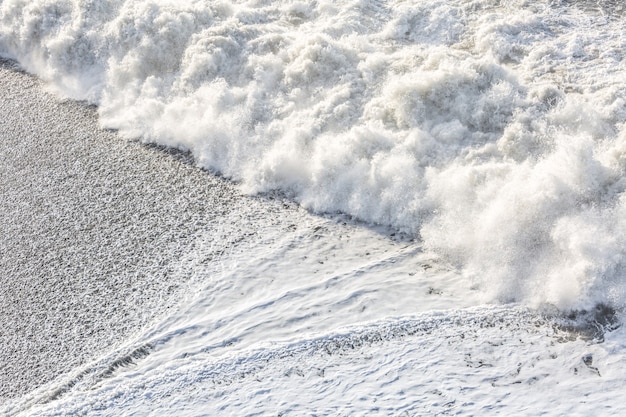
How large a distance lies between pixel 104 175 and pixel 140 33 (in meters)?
2.56

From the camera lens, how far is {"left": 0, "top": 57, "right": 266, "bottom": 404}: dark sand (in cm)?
571

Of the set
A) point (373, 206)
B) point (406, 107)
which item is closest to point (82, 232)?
point (373, 206)

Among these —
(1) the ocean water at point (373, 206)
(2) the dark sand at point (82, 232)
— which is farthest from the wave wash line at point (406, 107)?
(2) the dark sand at point (82, 232)

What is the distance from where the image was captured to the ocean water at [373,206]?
16.7ft

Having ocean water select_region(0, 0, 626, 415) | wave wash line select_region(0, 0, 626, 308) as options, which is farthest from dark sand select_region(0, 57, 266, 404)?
wave wash line select_region(0, 0, 626, 308)

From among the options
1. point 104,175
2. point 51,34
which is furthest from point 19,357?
point 51,34

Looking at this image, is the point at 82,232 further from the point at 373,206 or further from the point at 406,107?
the point at 406,107

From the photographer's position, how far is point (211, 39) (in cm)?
852

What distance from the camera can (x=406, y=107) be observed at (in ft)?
23.2

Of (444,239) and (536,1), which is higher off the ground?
(536,1)

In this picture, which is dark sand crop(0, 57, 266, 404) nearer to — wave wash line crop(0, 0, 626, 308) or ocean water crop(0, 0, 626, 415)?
ocean water crop(0, 0, 626, 415)

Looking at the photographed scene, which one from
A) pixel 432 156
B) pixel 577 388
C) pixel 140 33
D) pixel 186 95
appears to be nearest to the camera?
pixel 577 388

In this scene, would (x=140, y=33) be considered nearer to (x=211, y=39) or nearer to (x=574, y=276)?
(x=211, y=39)

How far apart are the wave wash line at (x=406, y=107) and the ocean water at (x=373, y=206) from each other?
0.02 metres
